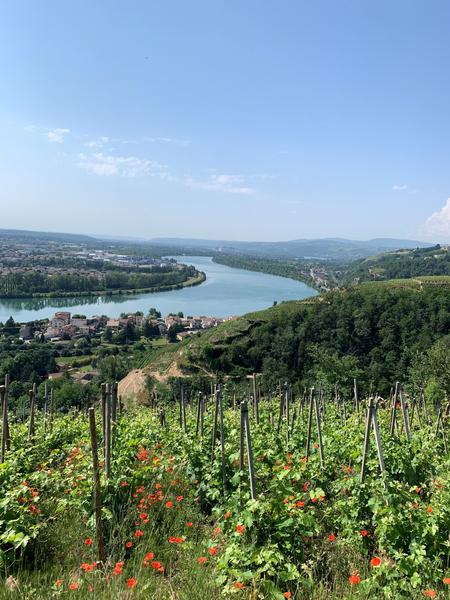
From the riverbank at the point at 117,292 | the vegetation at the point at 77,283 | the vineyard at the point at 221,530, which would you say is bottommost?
the riverbank at the point at 117,292

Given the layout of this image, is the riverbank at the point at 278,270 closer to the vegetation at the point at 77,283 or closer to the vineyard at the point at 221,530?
the vegetation at the point at 77,283

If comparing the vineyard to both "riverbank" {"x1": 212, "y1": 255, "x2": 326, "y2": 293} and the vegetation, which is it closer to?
the vegetation

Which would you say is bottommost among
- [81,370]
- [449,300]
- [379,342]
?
[81,370]

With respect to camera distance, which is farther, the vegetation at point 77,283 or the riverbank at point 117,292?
the vegetation at point 77,283

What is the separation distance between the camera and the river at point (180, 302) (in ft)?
248

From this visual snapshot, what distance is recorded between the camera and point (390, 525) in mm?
2689

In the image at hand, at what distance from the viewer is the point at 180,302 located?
90188mm

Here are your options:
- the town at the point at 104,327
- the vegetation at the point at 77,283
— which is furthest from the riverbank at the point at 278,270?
the town at the point at 104,327

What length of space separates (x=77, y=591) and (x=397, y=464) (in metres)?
3.08

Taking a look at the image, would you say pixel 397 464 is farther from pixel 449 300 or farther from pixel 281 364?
pixel 449 300

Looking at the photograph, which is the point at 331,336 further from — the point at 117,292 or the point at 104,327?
the point at 117,292

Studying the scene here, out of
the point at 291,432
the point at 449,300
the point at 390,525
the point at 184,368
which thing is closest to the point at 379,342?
the point at 449,300

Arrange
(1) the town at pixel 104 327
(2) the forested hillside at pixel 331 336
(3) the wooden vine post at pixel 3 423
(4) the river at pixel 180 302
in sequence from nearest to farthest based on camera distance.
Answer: (3) the wooden vine post at pixel 3 423 < (2) the forested hillside at pixel 331 336 < (1) the town at pixel 104 327 < (4) the river at pixel 180 302

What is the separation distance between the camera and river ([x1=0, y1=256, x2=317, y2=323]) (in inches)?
2970
